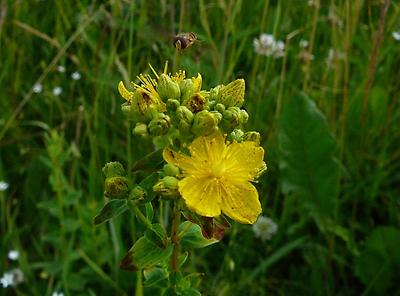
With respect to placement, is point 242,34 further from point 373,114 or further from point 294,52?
point 373,114

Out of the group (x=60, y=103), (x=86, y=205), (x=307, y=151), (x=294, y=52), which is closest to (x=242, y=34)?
(x=294, y=52)

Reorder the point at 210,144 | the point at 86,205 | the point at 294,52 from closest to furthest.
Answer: the point at 210,144
the point at 86,205
the point at 294,52

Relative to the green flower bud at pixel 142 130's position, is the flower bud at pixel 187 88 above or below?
above

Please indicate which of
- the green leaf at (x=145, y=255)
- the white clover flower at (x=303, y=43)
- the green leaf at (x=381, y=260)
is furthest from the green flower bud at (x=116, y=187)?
the white clover flower at (x=303, y=43)

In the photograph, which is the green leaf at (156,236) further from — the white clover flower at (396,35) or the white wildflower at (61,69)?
the white clover flower at (396,35)

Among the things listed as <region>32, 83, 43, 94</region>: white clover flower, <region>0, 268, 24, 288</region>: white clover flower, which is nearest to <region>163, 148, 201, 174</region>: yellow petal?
<region>0, 268, 24, 288</region>: white clover flower

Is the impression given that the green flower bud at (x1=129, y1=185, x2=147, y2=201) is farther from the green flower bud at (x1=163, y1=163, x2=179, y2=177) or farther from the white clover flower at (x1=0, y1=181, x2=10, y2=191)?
the white clover flower at (x1=0, y1=181, x2=10, y2=191)

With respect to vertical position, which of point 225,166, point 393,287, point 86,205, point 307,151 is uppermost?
point 225,166
